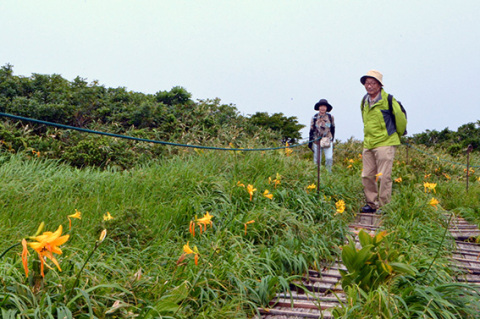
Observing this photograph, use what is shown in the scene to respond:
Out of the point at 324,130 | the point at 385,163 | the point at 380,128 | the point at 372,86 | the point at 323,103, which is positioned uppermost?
the point at 323,103

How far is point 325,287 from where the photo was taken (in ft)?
11.3

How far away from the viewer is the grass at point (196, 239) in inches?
95.3

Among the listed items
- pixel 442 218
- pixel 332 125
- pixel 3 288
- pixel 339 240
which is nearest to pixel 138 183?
pixel 339 240

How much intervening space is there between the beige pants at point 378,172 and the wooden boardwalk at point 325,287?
86 cm

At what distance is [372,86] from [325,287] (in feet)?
11.2

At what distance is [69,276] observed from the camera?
252cm

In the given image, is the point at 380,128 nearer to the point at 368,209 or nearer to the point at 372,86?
the point at 372,86

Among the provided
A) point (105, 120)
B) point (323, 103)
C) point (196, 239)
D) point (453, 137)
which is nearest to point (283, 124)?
point (323, 103)

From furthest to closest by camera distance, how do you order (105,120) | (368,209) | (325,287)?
(105,120) < (368,209) < (325,287)

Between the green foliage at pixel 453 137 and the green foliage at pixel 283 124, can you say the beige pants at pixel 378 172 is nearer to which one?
the green foliage at pixel 283 124

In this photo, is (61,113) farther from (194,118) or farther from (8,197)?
(8,197)

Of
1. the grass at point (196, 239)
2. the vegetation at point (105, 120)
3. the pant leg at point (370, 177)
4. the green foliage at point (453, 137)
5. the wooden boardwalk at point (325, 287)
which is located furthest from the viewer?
the green foliage at point (453, 137)

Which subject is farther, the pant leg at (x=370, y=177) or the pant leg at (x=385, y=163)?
the pant leg at (x=370, y=177)

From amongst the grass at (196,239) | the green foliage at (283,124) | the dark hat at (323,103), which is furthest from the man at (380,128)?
the green foliage at (283,124)
